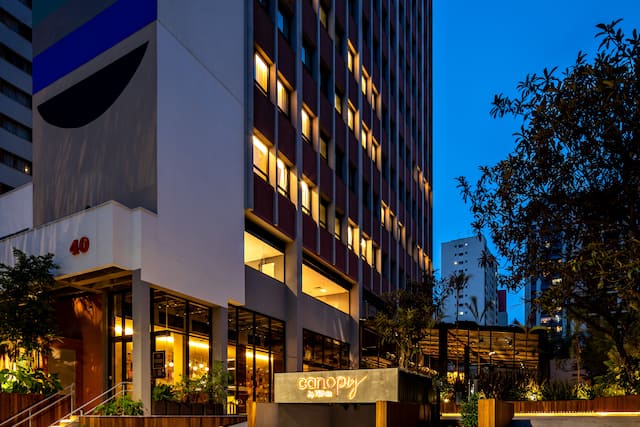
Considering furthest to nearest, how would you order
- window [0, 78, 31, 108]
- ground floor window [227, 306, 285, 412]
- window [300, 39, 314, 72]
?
window [0, 78, 31, 108] → window [300, 39, 314, 72] → ground floor window [227, 306, 285, 412]

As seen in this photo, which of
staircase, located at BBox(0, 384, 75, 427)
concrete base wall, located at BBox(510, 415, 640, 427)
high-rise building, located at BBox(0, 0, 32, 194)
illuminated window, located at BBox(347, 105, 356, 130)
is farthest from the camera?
high-rise building, located at BBox(0, 0, 32, 194)

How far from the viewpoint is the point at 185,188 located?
22203mm

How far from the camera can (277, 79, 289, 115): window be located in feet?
98.0

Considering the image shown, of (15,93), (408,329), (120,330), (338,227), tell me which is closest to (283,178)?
(338,227)

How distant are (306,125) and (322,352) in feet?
37.8

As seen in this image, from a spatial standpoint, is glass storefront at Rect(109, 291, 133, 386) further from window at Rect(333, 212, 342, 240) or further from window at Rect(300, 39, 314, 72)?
window at Rect(333, 212, 342, 240)

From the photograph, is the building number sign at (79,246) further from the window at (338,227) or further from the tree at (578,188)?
the window at (338,227)

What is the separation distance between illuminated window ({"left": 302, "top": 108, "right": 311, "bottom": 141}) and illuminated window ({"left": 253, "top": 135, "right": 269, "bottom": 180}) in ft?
15.0

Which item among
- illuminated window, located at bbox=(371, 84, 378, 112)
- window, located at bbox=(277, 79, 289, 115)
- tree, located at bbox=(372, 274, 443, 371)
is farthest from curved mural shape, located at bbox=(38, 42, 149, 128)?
illuminated window, located at bbox=(371, 84, 378, 112)

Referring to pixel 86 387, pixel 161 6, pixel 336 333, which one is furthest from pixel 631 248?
pixel 336 333

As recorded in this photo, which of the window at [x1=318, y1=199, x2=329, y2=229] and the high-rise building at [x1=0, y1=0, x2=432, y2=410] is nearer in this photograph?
the high-rise building at [x1=0, y1=0, x2=432, y2=410]

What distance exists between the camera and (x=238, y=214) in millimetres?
25250

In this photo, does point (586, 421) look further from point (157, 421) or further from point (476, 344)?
point (476, 344)

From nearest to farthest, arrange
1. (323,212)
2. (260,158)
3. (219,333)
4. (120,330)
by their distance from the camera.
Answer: (120,330) < (219,333) < (260,158) < (323,212)
